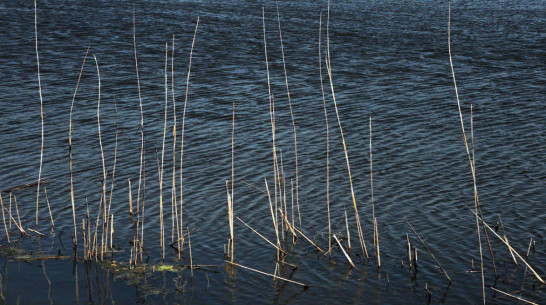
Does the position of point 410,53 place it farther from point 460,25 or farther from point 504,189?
point 504,189

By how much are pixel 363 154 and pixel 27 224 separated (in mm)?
7079

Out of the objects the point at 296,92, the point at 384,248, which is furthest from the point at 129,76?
the point at 384,248

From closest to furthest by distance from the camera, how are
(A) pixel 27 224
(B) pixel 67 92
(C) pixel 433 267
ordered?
(C) pixel 433 267 < (A) pixel 27 224 < (B) pixel 67 92

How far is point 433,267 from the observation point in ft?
33.5

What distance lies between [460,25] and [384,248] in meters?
23.9

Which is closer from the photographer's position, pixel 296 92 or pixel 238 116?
pixel 238 116

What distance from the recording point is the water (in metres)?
9.77

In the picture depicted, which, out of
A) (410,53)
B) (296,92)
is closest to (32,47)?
(296,92)

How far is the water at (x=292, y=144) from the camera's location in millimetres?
9773

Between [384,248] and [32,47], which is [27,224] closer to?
[384,248]

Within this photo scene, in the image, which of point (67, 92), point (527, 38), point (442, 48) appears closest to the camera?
point (67, 92)

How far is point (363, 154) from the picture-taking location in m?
15.5

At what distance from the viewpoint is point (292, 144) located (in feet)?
52.9

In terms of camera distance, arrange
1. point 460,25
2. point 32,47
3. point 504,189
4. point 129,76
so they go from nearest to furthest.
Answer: point 504,189, point 129,76, point 32,47, point 460,25
